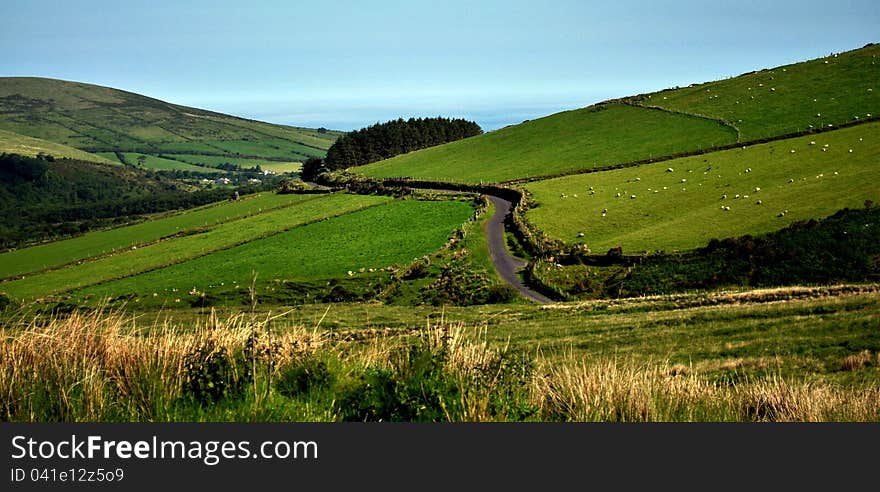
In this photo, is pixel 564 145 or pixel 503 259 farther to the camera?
pixel 564 145

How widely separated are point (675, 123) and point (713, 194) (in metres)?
36.6

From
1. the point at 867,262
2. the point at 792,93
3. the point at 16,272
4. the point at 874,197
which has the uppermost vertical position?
the point at 792,93

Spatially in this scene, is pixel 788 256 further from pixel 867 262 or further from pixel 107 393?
pixel 107 393

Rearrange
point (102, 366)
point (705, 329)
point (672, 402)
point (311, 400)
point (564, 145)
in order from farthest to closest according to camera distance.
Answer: point (564, 145), point (705, 329), point (102, 366), point (672, 402), point (311, 400)

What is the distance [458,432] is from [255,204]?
103019 mm

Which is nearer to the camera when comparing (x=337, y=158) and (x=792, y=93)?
(x=792, y=93)

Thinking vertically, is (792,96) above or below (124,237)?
above

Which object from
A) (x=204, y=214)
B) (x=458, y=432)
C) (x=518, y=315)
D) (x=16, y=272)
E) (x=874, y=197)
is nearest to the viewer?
(x=458, y=432)

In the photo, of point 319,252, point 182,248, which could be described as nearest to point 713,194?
point 319,252

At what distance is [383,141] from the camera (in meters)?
162

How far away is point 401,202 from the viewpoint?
3265 inches

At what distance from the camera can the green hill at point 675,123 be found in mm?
78062

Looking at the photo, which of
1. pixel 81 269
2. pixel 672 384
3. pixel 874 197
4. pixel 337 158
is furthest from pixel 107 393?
pixel 337 158

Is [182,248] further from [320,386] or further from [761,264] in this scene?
[320,386]
